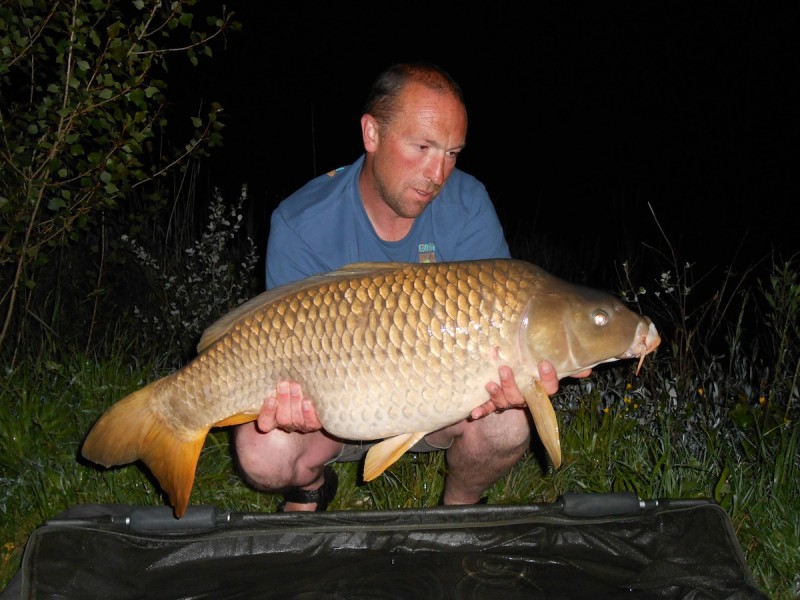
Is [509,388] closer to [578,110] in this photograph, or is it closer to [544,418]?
[544,418]

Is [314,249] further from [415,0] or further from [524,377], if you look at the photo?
[415,0]

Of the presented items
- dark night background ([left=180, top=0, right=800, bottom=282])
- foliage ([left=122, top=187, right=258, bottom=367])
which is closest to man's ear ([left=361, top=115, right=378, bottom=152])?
foliage ([left=122, top=187, right=258, bottom=367])

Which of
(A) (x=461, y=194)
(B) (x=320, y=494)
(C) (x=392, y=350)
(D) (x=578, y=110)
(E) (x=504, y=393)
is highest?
(A) (x=461, y=194)

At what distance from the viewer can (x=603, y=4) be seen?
16625 mm

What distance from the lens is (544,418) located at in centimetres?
161

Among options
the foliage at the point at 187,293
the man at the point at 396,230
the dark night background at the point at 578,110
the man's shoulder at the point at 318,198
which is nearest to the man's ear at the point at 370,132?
the man at the point at 396,230

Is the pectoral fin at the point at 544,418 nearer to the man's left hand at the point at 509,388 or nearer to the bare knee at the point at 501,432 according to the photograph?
the man's left hand at the point at 509,388

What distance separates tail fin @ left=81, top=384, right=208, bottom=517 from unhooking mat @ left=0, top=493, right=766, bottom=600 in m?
0.08

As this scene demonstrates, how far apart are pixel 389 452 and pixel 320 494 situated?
0.53 metres

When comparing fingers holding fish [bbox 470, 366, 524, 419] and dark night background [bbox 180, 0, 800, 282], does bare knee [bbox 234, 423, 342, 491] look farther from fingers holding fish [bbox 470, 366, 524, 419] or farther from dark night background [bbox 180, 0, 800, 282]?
dark night background [bbox 180, 0, 800, 282]

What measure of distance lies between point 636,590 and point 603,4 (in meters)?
16.8

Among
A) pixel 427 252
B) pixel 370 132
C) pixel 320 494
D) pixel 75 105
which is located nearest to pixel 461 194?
pixel 427 252

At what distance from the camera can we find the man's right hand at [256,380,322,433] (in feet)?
5.39

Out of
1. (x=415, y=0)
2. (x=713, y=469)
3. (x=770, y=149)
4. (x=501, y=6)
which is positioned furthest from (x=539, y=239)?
(x=415, y=0)
